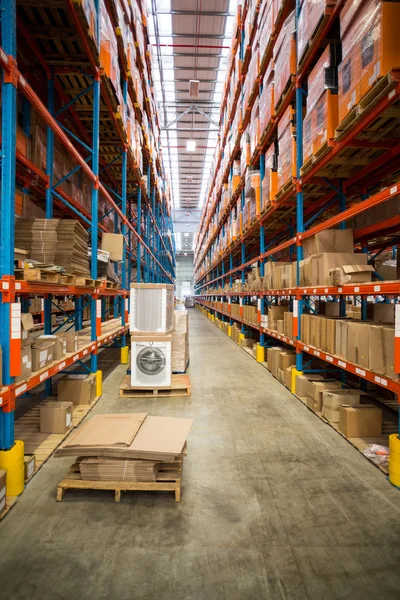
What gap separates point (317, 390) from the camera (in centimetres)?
479

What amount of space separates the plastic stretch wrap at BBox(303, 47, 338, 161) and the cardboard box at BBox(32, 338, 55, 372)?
13.3 ft

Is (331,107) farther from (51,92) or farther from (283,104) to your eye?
(51,92)

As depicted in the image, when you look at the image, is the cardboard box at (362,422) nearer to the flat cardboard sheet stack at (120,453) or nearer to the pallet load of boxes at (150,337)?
the flat cardboard sheet stack at (120,453)

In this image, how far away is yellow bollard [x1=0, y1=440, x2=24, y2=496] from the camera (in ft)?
9.02

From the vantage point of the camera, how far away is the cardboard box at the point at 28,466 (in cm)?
299

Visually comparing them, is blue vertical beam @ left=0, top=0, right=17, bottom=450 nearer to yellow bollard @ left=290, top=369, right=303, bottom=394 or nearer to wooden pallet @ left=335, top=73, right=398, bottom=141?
wooden pallet @ left=335, top=73, right=398, bottom=141

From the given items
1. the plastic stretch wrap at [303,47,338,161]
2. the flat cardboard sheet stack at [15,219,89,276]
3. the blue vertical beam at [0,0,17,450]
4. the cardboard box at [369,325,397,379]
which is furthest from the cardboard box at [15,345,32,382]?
the plastic stretch wrap at [303,47,338,161]

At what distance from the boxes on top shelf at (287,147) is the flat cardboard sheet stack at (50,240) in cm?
350

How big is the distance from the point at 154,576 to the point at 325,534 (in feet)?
3.87

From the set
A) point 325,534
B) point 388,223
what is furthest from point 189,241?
point 325,534

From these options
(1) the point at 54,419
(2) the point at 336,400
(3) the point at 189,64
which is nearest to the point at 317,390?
(2) the point at 336,400

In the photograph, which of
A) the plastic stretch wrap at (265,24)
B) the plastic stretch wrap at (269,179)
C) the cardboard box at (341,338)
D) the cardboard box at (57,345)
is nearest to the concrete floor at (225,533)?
the cardboard box at (341,338)

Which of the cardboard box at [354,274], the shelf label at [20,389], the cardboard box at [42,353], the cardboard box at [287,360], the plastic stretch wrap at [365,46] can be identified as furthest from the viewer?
the cardboard box at [287,360]

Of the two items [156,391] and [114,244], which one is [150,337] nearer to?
[156,391]
